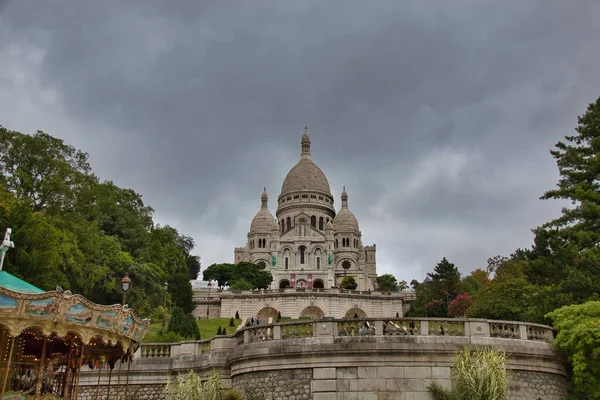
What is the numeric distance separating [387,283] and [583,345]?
249 ft

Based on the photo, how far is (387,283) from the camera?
94.1 m

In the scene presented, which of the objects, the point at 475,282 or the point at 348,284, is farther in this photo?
the point at 348,284

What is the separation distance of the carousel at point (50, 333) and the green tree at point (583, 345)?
1278cm

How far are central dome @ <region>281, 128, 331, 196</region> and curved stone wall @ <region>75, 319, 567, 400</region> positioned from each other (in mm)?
98082

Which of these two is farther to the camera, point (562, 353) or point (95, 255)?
point (95, 255)

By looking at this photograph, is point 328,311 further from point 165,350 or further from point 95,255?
point 165,350

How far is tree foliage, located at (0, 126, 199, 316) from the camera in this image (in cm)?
3167

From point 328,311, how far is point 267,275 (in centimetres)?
2357

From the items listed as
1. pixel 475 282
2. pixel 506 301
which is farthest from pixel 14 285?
pixel 475 282

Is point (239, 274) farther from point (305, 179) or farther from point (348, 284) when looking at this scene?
point (305, 179)

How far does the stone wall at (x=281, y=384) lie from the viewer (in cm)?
1891

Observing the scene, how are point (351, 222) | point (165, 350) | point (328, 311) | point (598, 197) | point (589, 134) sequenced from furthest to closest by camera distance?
1. point (351, 222)
2. point (328, 311)
3. point (589, 134)
4. point (598, 197)
5. point (165, 350)

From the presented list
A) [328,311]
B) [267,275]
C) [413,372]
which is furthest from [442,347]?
[267,275]

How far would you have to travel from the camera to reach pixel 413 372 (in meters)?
18.5
